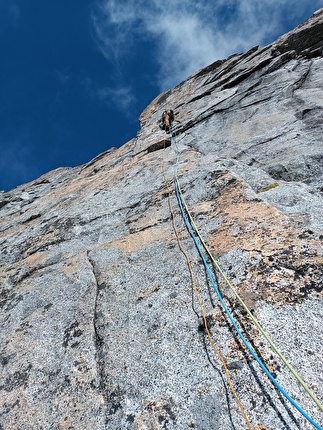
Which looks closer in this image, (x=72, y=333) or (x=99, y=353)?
(x=99, y=353)

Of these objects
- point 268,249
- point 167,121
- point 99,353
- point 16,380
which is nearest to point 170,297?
point 99,353

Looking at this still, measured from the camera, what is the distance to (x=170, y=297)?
12.7ft

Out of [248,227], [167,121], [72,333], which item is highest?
[167,121]

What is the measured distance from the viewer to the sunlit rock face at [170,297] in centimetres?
275

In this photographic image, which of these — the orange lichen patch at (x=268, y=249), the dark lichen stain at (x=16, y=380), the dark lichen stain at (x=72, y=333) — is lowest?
the dark lichen stain at (x=16, y=380)

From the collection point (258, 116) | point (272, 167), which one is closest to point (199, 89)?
point (258, 116)

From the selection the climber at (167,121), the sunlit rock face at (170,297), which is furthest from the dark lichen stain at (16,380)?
the climber at (167,121)

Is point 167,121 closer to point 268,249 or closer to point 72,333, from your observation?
point 268,249

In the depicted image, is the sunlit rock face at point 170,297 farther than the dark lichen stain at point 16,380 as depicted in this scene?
No

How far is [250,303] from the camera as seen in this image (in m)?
3.25

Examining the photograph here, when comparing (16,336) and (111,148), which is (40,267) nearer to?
(16,336)

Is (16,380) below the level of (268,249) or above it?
below

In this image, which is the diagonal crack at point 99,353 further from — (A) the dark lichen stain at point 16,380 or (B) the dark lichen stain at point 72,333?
(A) the dark lichen stain at point 16,380

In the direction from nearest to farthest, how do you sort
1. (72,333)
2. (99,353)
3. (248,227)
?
1. (99,353)
2. (72,333)
3. (248,227)
